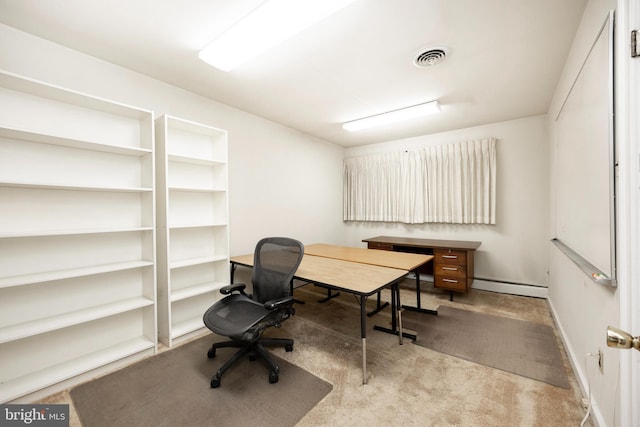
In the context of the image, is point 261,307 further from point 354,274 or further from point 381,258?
point 381,258

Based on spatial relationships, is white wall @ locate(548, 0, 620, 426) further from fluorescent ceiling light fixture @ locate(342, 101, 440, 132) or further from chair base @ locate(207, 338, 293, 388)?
chair base @ locate(207, 338, 293, 388)

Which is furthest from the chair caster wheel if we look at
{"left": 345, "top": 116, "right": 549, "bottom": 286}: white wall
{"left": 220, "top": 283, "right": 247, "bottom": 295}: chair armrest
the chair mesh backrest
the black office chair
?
{"left": 345, "top": 116, "right": 549, "bottom": 286}: white wall

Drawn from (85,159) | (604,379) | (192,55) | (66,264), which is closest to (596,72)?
(604,379)

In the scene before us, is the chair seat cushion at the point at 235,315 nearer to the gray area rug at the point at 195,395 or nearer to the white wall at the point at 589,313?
the gray area rug at the point at 195,395

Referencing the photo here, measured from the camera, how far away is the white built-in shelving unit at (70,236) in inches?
70.5

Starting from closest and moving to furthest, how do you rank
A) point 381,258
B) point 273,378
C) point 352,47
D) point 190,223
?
point 273,378 → point 352,47 → point 190,223 → point 381,258

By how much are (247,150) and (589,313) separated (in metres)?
3.55

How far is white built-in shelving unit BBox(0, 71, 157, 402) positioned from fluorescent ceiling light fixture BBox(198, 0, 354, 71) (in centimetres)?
90

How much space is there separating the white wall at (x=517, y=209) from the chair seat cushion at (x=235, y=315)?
138 inches

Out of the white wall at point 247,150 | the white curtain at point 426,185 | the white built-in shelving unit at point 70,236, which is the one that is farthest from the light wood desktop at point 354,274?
the white curtain at point 426,185

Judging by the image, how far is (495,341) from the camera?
246 centimetres

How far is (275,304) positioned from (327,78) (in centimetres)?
213

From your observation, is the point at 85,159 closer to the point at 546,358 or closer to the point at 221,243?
the point at 221,243

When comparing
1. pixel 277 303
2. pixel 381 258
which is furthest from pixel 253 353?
pixel 381 258
